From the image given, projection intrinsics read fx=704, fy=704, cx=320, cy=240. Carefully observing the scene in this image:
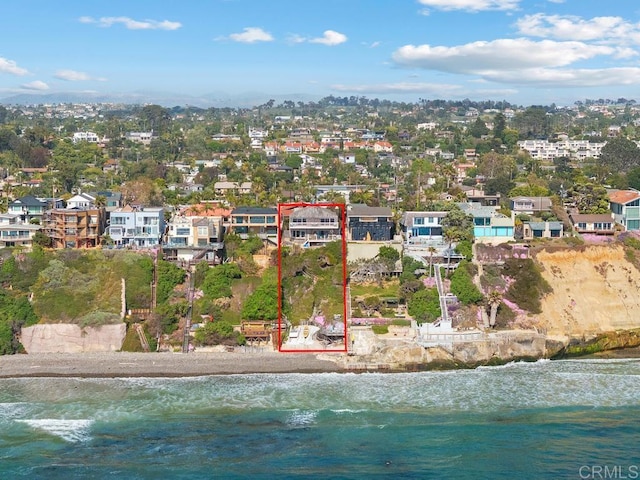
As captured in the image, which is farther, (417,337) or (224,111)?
(224,111)

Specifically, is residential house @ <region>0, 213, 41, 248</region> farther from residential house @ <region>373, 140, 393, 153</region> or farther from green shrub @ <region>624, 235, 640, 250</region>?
residential house @ <region>373, 140, 393, 153</region>

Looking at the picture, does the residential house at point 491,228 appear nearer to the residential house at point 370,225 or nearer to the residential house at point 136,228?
the residential house at point 370,225

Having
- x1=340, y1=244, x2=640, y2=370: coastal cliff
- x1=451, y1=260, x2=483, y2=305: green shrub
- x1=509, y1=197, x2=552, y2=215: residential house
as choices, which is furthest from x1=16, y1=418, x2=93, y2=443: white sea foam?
x1=509, y1=197, x2=552, y2=215: residential house

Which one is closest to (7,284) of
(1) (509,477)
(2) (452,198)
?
(1) (509,477)

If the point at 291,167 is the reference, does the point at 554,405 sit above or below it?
below

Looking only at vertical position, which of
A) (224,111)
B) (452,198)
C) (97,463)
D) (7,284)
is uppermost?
(224,111)

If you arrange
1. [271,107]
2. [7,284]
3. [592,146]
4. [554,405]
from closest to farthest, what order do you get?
[554,405]
[7,284]
[592,146]
[271,107]

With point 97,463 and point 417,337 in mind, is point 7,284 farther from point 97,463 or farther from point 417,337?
point 417,337

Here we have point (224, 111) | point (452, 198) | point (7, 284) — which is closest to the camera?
point (7, 284)
